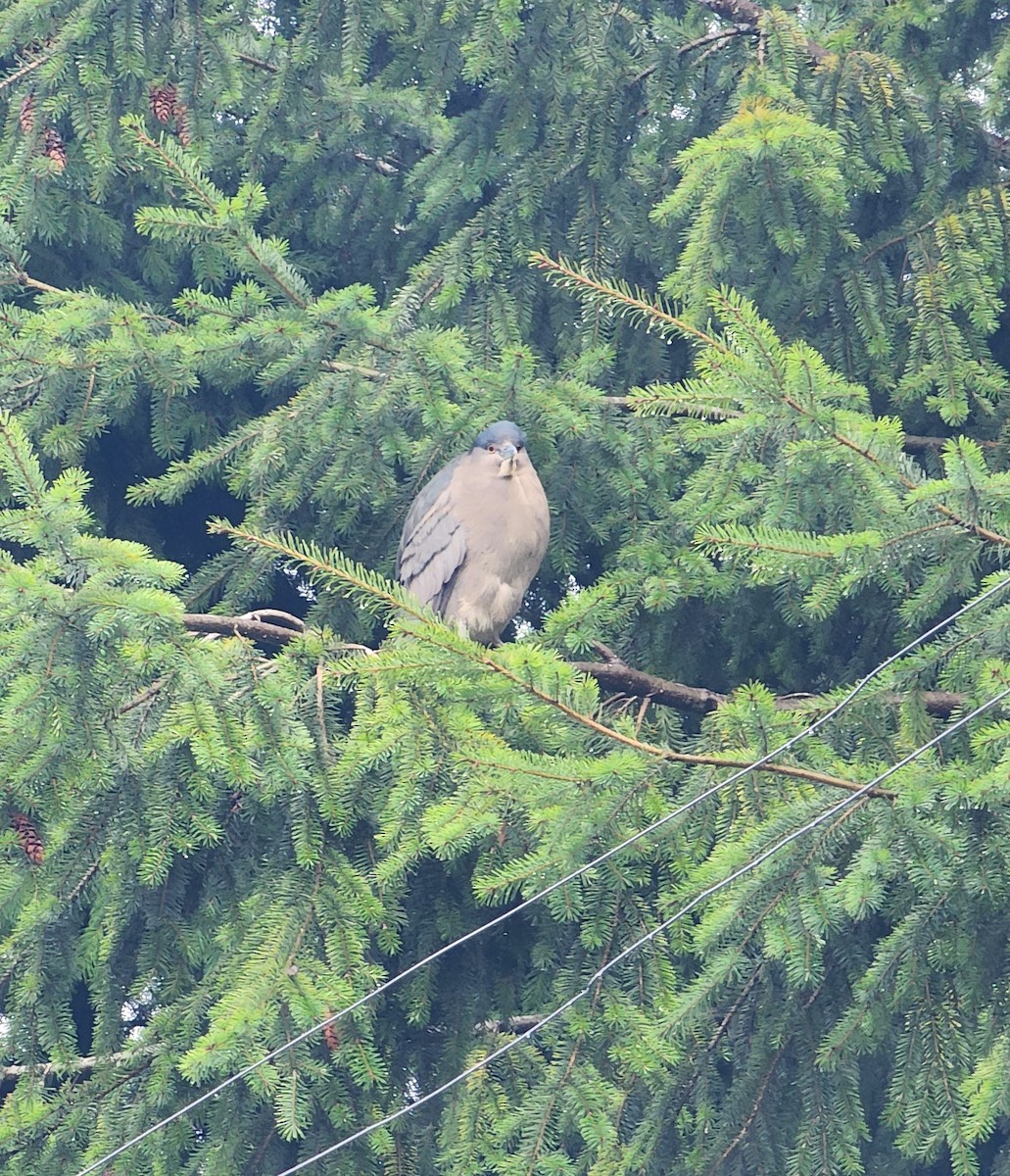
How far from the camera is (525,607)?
21.4 ft

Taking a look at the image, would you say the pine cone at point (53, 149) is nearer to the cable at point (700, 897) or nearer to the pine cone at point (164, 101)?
the pine cone at point (164, 101)

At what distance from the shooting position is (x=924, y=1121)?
3.50m

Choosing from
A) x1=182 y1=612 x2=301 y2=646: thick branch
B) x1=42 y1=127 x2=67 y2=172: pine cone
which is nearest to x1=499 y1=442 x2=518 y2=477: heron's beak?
x1=182 y1=612 x2=301 y2=646: thick branch

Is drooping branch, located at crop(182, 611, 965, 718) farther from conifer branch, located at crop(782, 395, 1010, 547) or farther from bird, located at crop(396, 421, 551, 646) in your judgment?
bird, located at crop(396, 421, 551, 646)

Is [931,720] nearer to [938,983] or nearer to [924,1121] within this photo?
[938,983]

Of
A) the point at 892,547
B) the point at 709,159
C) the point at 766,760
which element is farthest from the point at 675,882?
the point at 709,159

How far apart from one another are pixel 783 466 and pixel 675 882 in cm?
101

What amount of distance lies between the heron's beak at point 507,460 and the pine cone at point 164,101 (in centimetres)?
162

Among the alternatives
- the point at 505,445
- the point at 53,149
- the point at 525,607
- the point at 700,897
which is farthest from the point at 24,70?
the point at 700,897

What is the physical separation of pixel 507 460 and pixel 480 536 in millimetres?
459

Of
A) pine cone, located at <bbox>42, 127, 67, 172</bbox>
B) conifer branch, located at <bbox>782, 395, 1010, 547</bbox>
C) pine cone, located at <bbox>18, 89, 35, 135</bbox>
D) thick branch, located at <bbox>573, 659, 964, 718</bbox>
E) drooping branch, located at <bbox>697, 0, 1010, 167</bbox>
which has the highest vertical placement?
pine cone, located at <bbox>18, 89, 35, 135</bbox>

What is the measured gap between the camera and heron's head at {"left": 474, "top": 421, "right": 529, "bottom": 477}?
17.1ft

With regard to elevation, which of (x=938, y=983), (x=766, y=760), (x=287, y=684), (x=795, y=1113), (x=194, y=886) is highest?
(x=287, y=684)

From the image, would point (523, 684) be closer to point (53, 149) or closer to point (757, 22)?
point (757, 22)
